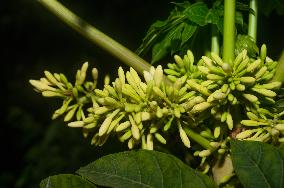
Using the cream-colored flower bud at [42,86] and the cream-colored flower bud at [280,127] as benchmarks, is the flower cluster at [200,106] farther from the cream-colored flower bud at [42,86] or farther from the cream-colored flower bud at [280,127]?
the cream-colored flower bud at [42,86]

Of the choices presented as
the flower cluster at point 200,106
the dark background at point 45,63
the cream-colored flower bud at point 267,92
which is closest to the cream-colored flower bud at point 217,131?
the flower cluster at point 200,106

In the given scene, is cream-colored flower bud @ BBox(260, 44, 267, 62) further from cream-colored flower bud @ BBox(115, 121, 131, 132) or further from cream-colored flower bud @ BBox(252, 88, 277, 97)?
cream-colored flower bud @ BBox(115, 121, 131, 132)

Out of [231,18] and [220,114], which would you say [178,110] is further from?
[231,18]

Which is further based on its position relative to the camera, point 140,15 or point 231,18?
point 140,15

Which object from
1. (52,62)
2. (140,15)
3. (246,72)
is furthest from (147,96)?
(52,62)

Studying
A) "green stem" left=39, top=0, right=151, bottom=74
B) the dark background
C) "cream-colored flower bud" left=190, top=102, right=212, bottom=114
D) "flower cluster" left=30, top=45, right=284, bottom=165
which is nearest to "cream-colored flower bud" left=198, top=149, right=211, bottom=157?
"flower cluster" left=30, top=45, right=284, bottom=165

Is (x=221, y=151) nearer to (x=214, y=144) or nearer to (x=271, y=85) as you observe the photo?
(x=214, y=144)

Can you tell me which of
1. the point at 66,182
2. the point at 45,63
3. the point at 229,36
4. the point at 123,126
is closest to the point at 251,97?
the point at 229,36
